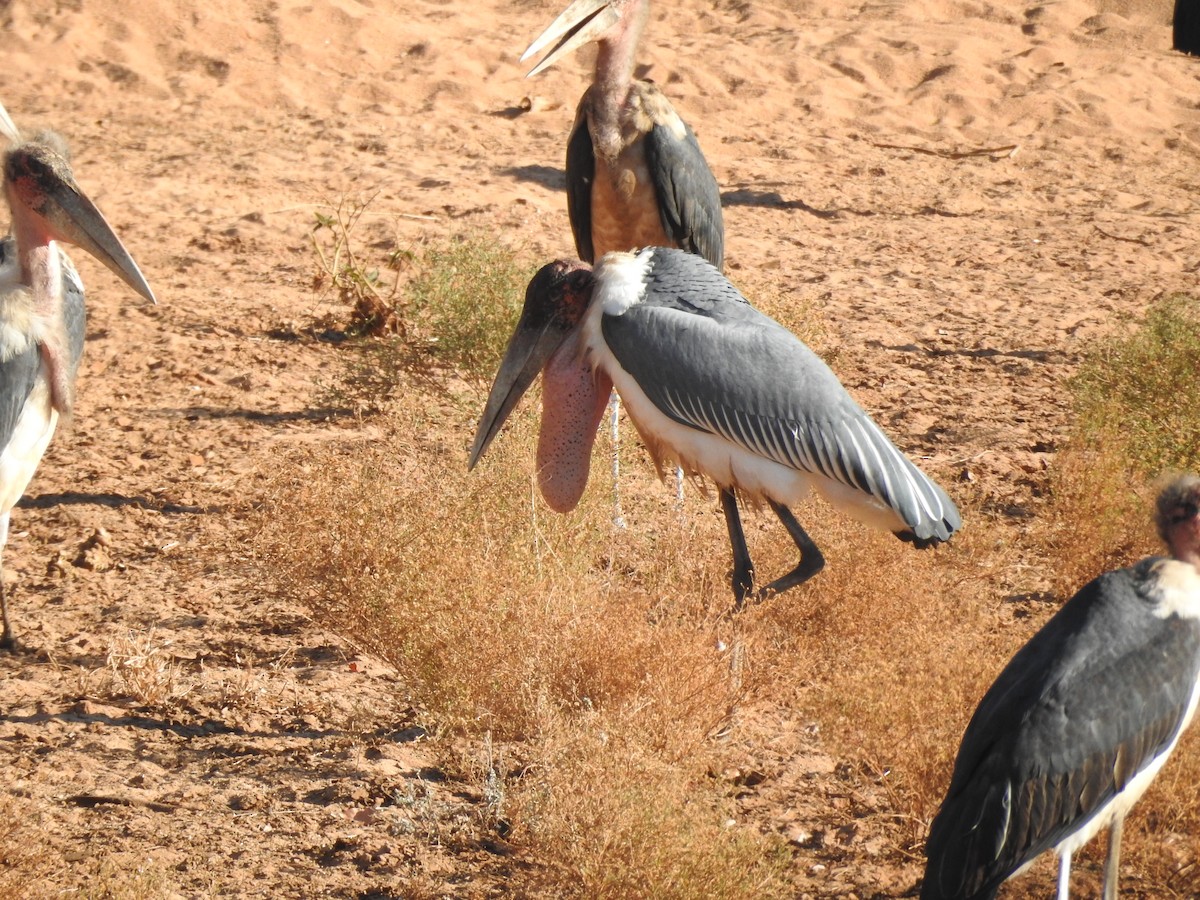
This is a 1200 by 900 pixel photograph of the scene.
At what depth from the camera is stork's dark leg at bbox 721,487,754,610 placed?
418 centimetres

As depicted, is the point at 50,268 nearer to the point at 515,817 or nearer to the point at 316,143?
the point at 515,817

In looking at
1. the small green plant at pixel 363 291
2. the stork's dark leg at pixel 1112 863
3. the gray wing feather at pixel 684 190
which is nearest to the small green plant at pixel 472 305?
the small green plant at pixel 363 291

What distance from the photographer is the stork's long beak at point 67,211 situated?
13.6 feet

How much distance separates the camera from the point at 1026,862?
Result: 3025 mm

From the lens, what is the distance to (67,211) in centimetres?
Answer: 418

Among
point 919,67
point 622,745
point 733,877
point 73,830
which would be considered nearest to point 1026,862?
point 733,877

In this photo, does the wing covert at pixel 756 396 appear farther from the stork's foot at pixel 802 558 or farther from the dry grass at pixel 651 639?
the dry grass at pixel 651 639

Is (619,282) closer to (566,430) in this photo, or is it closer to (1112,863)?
(566,430)

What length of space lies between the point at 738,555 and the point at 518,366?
32.6 inches

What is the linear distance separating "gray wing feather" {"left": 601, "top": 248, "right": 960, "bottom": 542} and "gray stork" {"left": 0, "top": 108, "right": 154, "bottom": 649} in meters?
1.48

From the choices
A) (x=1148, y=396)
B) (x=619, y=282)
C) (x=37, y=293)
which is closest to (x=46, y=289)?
(x=37, y=293)

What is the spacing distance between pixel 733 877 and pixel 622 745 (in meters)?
0.51

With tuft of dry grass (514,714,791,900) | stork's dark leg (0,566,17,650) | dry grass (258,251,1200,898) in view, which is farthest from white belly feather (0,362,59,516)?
tuft of dry grass (514,714,791,900)

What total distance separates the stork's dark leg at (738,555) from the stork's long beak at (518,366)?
0.64m
